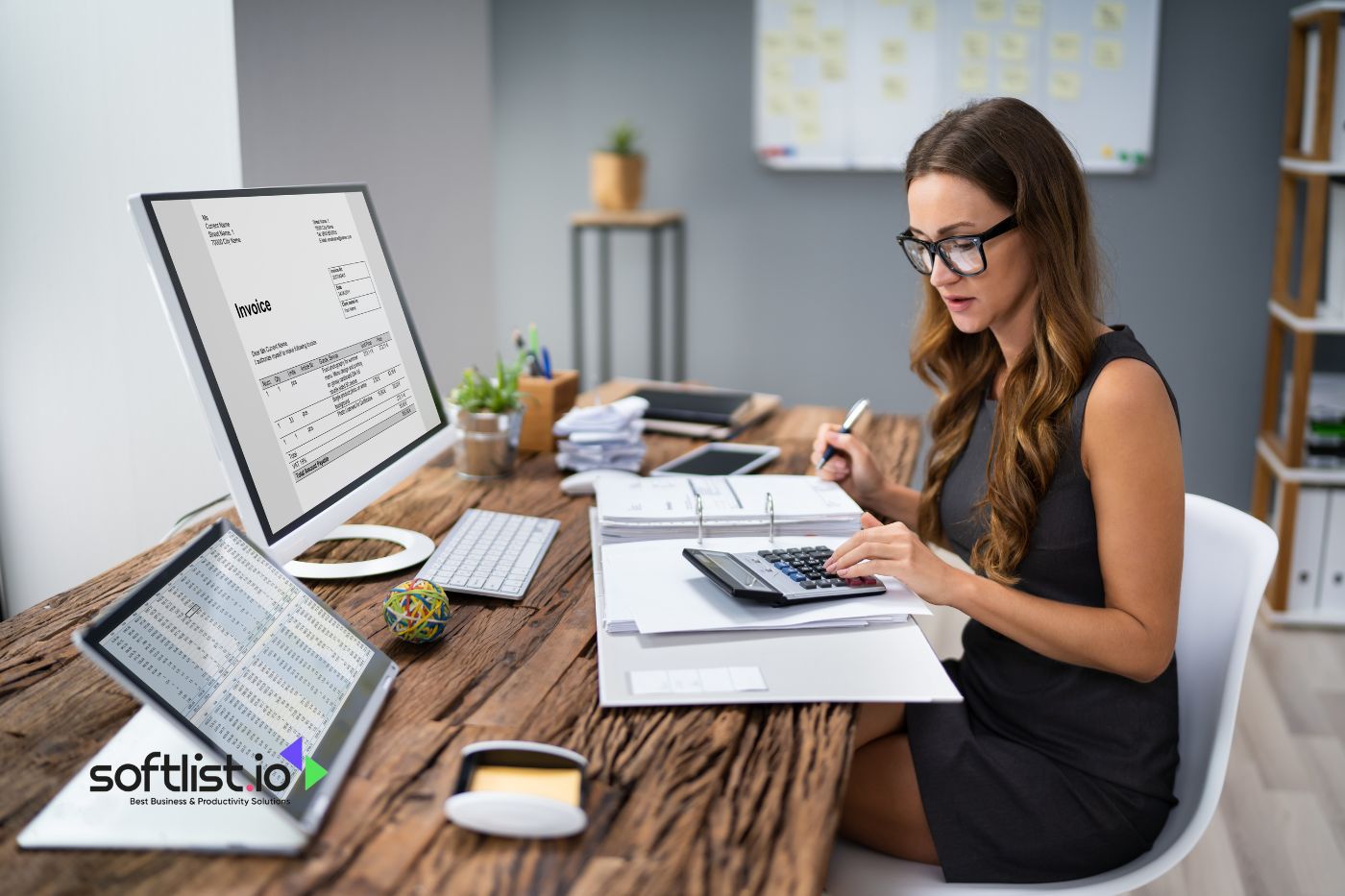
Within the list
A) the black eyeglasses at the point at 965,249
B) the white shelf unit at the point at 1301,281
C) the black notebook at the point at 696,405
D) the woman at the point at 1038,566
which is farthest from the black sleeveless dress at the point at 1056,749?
the white shelf unit at the point at 1301,281

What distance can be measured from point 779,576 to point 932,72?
2.85 metres

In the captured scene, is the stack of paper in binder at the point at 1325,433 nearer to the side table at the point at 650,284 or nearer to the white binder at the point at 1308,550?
the white binder at the point at 1308,550

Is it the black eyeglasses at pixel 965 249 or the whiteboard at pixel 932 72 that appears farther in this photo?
the whiteboard at pixel 932 72

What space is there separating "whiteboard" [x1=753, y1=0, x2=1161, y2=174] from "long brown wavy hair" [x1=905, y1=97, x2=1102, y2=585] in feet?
7.98

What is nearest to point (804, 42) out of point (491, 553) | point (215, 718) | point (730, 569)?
point (491, 553)

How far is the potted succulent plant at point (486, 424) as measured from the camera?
183 cm

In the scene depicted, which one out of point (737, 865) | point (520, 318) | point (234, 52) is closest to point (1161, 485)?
point (737, 865)

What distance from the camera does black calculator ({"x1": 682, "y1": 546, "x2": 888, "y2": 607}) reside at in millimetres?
1233

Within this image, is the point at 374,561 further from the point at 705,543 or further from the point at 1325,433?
the point at 1325,433

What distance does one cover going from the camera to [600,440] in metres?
1.87

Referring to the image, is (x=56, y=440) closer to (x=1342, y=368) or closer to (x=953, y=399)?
(x=953, y=399)

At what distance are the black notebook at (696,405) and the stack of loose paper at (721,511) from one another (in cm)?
51

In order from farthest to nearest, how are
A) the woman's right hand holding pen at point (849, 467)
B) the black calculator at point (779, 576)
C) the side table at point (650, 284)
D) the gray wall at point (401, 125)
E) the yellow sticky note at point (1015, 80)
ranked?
the side table at point (650, 284) → the yellow sticky note at point (1015, 80) → the gray wall at point (401, 125) → the woman's right hand holding pen at point (849, 467) → the black calculator at point (779, 576)

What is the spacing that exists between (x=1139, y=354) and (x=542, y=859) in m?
0.89
